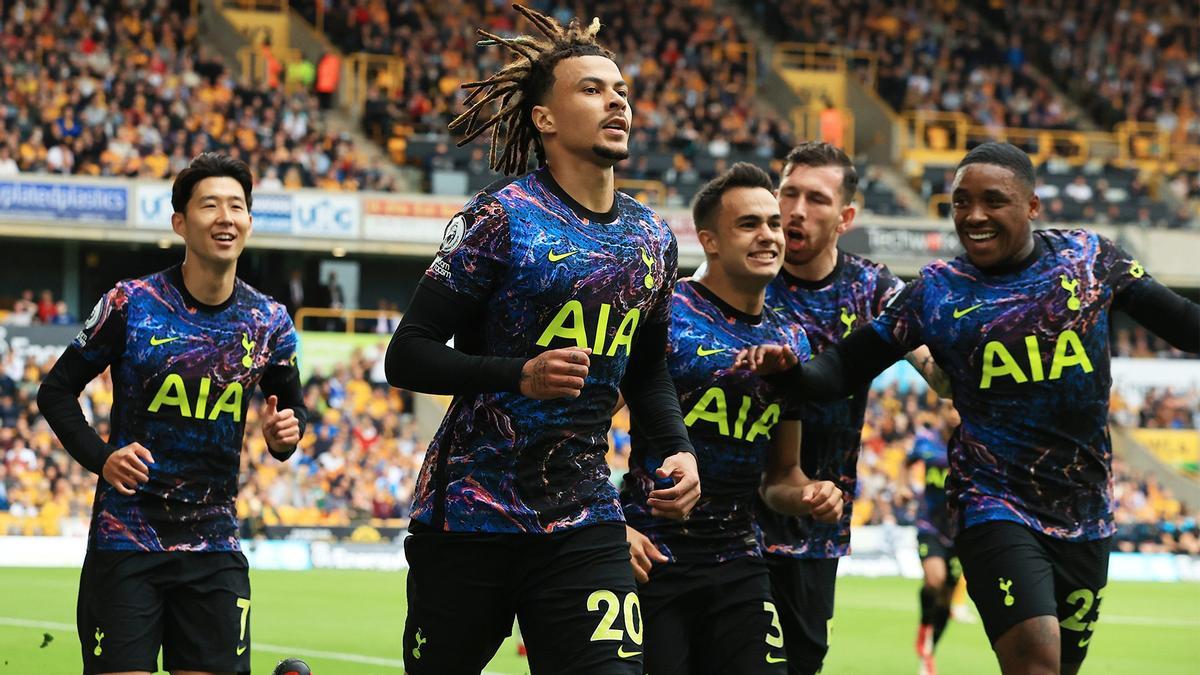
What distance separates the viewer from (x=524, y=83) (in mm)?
5777

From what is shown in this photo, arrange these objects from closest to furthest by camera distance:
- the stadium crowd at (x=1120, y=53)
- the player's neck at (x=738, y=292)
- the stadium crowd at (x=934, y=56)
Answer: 1. the player's neck at (x=738, y=292)
2. the stadium crowd at (x=934, y=56)
3. the stadium crowd at (x=1120, y=53)

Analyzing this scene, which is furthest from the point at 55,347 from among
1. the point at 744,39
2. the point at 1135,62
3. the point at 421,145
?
the point at 1135,62

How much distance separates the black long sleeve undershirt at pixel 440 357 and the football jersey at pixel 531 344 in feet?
0.16

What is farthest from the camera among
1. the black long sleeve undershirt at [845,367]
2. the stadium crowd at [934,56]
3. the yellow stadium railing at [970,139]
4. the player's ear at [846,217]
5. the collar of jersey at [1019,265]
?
the stadium crowd at [934,56]

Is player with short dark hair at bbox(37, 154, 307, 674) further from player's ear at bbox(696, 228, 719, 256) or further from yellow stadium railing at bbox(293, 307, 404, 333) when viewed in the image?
yellow stadium railing at bbox(293, 307, 404, 333)

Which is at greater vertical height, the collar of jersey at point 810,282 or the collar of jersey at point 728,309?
the collar of jersey at point 810,282

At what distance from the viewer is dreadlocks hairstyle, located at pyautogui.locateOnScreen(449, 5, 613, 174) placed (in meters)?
5.67

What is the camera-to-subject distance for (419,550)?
542cm

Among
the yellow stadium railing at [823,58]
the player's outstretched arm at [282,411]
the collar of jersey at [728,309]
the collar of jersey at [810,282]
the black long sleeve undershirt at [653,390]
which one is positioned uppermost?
the yellow stadium railing at [823,58]

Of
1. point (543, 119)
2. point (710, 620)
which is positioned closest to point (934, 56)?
point (710, 620)

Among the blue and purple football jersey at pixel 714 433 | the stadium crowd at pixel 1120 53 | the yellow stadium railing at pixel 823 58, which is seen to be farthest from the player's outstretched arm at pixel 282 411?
the stadium crowd at pixel 1120 53

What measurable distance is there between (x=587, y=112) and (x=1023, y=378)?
2173mm

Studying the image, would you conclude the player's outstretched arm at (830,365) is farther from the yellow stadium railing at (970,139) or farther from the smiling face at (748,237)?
the yellow stadium railing at (970,139)

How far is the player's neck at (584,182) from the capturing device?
5.47 m
